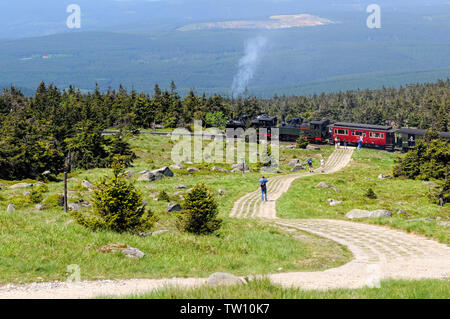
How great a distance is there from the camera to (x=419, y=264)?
634 inches

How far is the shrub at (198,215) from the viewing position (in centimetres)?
2075

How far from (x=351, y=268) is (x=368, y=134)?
61342 mm

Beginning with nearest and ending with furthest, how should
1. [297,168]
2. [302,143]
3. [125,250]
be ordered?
1. [125,250]
2. [297,168]
3. [302,143]

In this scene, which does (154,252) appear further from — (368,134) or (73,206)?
(368,134)

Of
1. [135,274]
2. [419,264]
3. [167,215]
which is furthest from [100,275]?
[167,215]

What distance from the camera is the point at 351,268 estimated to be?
15.5 metres

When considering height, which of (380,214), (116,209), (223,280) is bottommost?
(380,214)

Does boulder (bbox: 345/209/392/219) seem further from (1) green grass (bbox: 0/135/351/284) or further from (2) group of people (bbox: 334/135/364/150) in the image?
(2) group of people (bbox: 334/135/364/150)

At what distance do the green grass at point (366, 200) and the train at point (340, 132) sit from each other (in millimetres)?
19904

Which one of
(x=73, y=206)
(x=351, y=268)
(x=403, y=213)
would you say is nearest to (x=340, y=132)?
(x=403, y=213)

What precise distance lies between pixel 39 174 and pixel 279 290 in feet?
152

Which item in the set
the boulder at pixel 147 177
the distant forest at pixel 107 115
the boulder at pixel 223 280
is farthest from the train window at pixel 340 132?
the boulder at pixel 223 280

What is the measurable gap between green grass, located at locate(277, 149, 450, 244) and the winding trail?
1230 mm

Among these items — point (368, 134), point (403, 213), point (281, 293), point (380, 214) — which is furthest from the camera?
point (368, 134)
